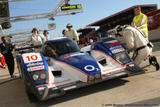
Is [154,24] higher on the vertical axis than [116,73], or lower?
higher

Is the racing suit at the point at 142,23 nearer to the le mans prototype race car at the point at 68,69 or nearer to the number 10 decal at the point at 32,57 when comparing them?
the le mans prototype race car at the point at 68,69

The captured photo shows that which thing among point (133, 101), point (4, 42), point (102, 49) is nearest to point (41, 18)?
point (4, 42)

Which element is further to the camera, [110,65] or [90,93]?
[110,65]

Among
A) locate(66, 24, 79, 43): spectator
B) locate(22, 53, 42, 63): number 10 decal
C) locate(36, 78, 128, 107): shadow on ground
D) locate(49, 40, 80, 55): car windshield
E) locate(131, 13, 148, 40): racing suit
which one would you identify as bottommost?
locate(36, 78, 128, 107): shadow on ground

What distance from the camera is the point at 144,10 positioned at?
2619 cm

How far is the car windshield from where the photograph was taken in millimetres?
3762

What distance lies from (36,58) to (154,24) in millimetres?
13523

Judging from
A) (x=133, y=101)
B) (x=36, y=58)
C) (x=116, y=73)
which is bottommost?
(x=133, y=101)

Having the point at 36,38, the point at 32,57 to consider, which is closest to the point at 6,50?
the point at 36,38

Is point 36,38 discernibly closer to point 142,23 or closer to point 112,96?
point 142,23

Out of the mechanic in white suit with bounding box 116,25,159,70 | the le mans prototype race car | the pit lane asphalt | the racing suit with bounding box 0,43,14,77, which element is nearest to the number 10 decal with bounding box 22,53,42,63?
the le mans prototype race car

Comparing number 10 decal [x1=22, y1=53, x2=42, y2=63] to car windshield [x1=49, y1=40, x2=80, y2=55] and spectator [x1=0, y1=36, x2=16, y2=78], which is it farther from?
spectator [x1=0, y1=36, x2=16, y2=78]

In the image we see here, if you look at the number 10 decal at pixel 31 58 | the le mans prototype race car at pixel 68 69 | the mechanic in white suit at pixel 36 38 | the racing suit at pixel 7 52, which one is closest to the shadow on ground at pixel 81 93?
the le mans prototype race car at pixel 68 69

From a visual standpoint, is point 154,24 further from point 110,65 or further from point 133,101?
point 133,101
